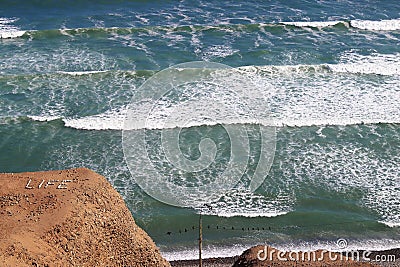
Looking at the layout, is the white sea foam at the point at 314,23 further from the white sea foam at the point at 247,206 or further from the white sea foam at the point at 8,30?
the white sea foam at the point at 247,206

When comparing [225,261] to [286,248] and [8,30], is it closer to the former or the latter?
[286,248]

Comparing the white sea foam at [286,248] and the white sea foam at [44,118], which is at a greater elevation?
the white sea foam at [44,118]

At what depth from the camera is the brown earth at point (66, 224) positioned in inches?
494

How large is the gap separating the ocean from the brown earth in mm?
6559

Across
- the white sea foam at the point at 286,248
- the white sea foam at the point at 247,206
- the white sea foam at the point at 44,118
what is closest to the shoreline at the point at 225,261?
the white sea foam at the point at 286,248

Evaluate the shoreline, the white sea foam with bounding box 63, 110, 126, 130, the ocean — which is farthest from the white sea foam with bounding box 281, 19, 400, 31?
the shoreline

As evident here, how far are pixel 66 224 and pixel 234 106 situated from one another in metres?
20.1

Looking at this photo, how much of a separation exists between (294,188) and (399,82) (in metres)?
14.3

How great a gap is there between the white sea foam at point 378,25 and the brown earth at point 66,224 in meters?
34.2

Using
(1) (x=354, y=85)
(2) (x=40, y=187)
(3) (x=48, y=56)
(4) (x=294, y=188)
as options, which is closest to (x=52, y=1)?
(3) (x=48, y=56)

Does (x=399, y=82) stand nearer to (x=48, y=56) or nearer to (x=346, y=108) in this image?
(x=346, y=108)

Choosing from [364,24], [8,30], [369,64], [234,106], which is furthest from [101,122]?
[364,24]

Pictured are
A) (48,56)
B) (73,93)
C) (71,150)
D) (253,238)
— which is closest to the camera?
(253,238)

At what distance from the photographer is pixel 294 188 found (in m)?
25.5
